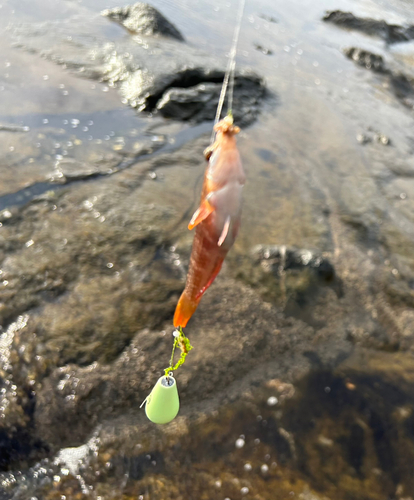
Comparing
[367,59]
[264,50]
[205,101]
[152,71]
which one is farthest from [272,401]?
[367,59]

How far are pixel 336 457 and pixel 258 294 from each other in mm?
1373

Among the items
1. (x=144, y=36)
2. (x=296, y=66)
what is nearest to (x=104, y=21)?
(x=144, y=36)

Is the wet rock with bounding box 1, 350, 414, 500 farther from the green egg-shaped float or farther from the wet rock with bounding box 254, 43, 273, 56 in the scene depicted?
the wet rock with bounding box 254, 43, 273, 56

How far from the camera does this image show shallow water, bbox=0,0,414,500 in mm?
2570

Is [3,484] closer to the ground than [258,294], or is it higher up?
closer to the ground

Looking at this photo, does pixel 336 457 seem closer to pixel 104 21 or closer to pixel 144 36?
pixel 144 36

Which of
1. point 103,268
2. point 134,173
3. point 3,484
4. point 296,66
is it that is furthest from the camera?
point 296,66

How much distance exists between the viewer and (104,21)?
321 inches

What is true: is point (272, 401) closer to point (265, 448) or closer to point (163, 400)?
point (265, 448)

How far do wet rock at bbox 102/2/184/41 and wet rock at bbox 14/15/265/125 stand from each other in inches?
32.2

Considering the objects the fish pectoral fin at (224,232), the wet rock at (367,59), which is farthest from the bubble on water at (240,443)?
the wet rock at (367,59)

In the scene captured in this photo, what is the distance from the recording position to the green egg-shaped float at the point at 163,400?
226cm

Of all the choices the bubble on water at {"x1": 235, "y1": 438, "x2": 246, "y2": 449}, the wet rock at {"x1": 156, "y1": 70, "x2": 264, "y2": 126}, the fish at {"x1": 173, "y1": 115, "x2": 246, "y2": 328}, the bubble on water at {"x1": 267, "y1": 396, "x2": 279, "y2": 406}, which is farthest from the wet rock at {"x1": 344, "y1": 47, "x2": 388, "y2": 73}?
the fish at {"x1": 173, "y1": 115, "x2": 246, "y2": 328}

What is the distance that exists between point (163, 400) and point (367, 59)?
10243 mm
